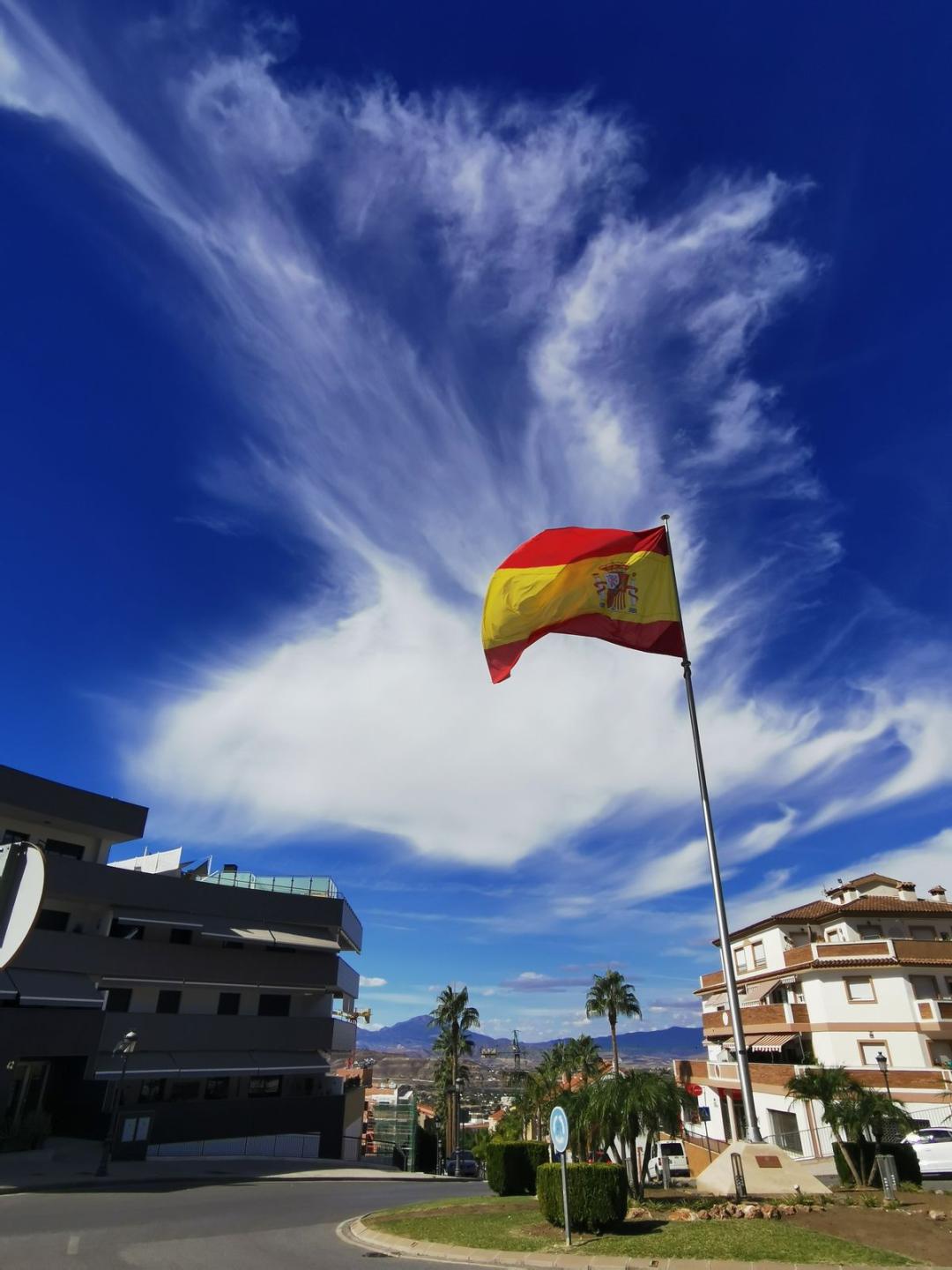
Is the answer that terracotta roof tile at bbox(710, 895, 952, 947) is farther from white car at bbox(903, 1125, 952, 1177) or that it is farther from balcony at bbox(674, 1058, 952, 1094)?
white car at bbox(903, 1125, 952, 1177)

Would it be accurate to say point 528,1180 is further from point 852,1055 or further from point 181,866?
point 181,866

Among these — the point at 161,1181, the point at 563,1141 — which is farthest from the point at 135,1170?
the point at 563,1141

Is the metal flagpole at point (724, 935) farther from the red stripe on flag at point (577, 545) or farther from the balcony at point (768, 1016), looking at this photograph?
the balcony at point (768, 1016)

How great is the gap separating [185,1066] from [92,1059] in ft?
13.1

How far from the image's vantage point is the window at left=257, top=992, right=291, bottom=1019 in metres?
38.2

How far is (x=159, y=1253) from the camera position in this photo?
12156 millimetres

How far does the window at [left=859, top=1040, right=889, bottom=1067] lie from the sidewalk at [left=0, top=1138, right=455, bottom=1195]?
21.0 metres

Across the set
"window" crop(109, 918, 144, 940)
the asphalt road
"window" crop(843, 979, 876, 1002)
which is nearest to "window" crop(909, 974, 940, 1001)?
"window" crop(843, 979, 876, 1002)

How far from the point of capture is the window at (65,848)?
1347 inches

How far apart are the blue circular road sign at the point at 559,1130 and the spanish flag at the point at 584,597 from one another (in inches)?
296

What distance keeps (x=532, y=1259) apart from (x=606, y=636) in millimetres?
10224

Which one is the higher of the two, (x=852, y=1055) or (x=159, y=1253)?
(x=852, y=1055)

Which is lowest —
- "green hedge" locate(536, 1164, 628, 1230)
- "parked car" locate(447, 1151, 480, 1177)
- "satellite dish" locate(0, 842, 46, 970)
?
"parked car" locate(447, 1151, 480, 1177)

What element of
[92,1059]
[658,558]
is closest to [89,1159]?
[92,1059]
